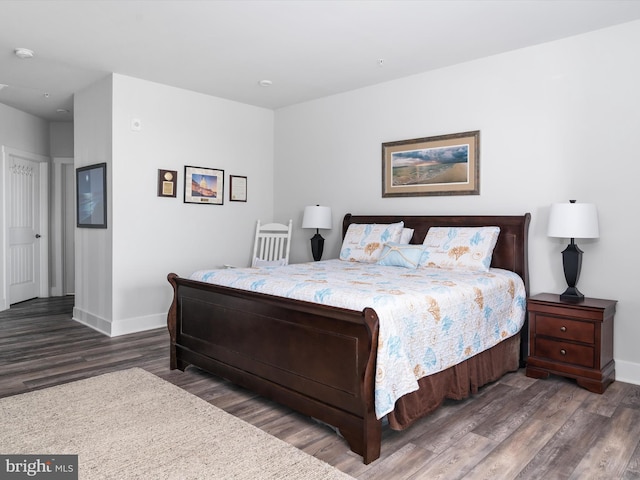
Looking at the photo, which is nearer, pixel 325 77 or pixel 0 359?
pixel 0 359

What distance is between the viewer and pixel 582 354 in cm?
303

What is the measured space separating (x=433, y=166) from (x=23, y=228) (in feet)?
18.2

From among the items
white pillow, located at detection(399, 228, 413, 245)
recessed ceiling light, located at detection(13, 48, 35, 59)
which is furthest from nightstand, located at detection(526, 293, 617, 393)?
recessed ceiling light, located at detection(13, 48, 35, 59)

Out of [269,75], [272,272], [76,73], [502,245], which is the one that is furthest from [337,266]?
[76,73]

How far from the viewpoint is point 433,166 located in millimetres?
4207

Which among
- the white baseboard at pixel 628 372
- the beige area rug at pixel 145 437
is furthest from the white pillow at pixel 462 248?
the beige area rug at pixel 145 437

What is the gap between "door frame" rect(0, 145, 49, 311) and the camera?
5.64 meters

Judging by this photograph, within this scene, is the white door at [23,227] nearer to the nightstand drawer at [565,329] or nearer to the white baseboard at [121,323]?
the white baseboard at [121,323]

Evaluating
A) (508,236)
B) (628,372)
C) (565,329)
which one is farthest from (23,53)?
→ (628,372)

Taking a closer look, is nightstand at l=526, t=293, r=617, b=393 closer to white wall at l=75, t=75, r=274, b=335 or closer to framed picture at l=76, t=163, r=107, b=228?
white wall at l=75, t=75, r=274, b=335

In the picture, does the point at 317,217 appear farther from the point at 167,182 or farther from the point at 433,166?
the point at 167,182

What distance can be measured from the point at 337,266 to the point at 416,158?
1368 mm

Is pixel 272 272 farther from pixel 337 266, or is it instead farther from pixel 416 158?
pixel 416 158

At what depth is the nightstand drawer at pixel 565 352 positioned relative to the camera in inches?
118
